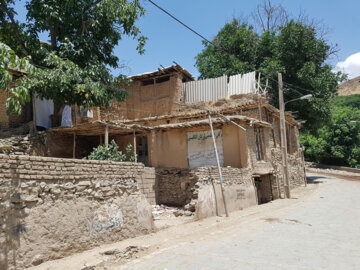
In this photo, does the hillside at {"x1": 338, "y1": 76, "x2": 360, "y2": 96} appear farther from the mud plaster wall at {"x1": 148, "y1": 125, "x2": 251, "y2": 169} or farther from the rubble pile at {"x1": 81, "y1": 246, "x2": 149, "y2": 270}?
the rubble pile at {"x1": 81, "y1": 246, "x2": 149, "y2": 270}

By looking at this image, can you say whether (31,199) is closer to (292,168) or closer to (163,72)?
(163,72)

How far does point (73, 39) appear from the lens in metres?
11.0

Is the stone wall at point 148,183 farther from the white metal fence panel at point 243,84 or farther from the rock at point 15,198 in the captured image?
the white metal fence panel at point 243,84

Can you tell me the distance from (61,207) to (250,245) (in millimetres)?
4061

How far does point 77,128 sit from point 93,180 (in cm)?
608

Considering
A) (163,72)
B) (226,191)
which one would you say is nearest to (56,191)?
(226,191)

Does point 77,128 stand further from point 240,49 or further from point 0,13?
point 240,49

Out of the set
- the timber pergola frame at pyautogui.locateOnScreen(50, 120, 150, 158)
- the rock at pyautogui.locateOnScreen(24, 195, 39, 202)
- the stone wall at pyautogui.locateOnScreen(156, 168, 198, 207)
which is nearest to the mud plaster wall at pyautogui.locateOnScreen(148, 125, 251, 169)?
the stone wall at pyautogui.locateOnScreen(156, 168, 198, 207)

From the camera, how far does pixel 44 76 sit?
30.2ft

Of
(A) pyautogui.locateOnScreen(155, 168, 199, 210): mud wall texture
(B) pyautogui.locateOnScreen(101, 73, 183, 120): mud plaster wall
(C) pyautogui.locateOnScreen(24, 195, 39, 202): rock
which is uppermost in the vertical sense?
(B) pyautogui.locateOnScreen(101, 73, 183, 120): mud plaster wall

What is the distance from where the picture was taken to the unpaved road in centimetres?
506

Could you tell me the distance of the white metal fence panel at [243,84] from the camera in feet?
54.7

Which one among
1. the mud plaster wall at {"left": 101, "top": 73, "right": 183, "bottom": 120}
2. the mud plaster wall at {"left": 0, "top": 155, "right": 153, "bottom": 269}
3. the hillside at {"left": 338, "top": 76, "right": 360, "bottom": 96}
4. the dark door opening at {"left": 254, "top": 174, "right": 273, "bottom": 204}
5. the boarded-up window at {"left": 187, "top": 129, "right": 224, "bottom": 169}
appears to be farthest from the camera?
the hillside at {"left": 338, "top": 76, "right": 360, "bottom": 96}

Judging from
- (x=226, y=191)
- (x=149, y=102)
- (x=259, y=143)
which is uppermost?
(x=149, y=102)
